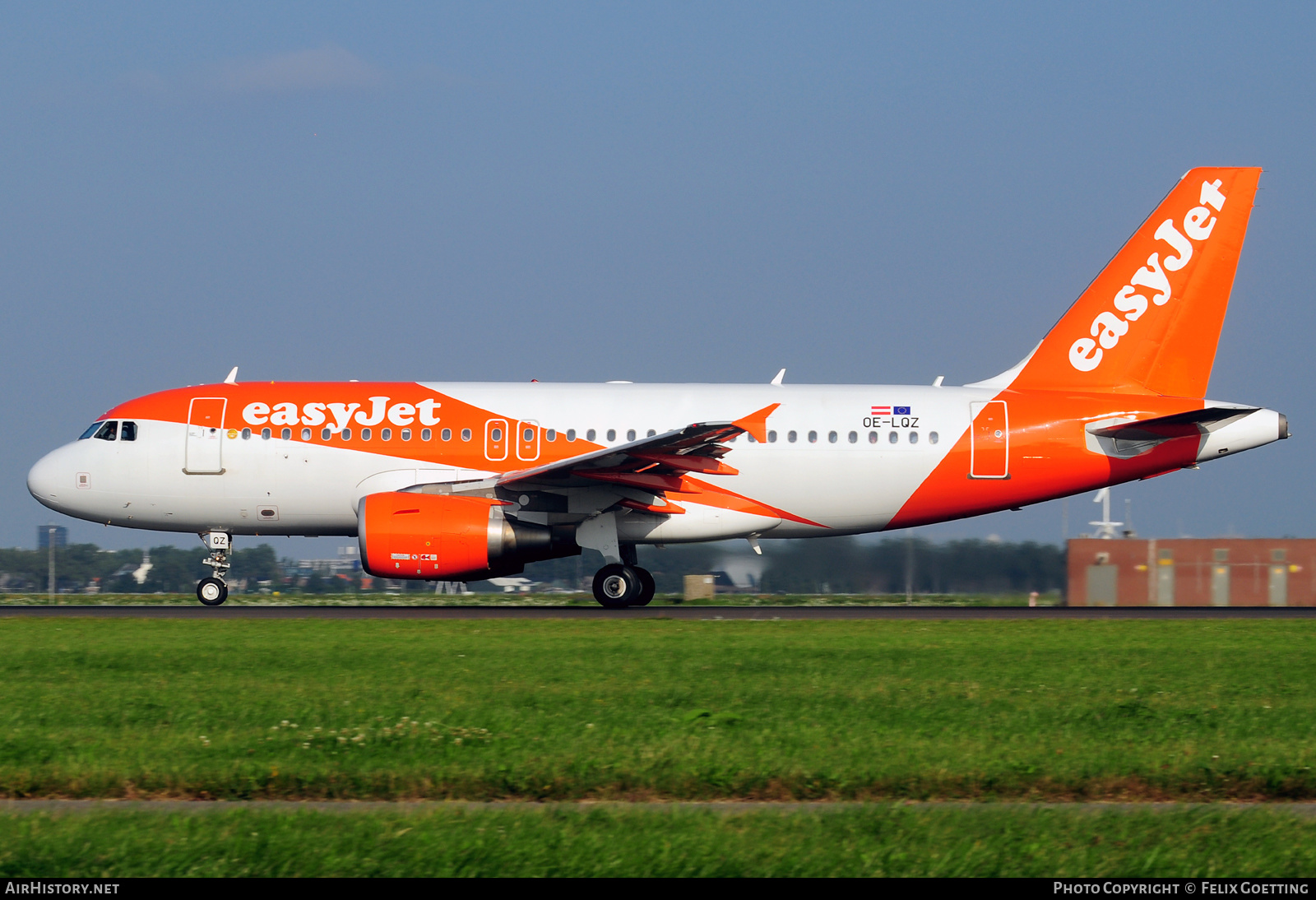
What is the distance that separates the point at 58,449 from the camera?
81.5 feet

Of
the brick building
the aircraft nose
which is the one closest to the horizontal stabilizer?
the brick building

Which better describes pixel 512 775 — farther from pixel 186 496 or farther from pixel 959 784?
pixel 186 496

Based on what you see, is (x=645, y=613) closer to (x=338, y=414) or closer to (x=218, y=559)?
(x=338, y=414)

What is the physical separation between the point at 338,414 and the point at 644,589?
6.46 metres

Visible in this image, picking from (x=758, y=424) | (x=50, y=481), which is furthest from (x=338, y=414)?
(x=758, y=424)

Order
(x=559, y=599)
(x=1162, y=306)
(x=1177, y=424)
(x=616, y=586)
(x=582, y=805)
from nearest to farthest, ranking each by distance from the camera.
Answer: (x=582, y=805)
(x=1177, y=424)
(x=616, y=586)
(x=1162, y=306)
(x=559, y=599)

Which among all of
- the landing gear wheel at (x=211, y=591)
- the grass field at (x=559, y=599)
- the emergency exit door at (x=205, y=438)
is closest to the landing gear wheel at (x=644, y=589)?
the grass field at (x=559, y=599)

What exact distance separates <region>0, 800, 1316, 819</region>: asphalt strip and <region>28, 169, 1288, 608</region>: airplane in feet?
50.9

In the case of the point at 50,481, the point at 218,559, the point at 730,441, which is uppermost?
the point at 730,441

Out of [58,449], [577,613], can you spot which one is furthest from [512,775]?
[58,449]

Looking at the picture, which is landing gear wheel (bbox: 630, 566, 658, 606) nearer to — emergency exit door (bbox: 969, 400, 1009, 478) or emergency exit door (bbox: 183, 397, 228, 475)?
emergency exit door (bbox: 969, 400, 1009, 478)

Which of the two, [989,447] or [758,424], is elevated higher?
[758,424]

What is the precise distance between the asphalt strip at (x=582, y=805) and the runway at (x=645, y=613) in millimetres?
13407

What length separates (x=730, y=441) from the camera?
23906 mm
